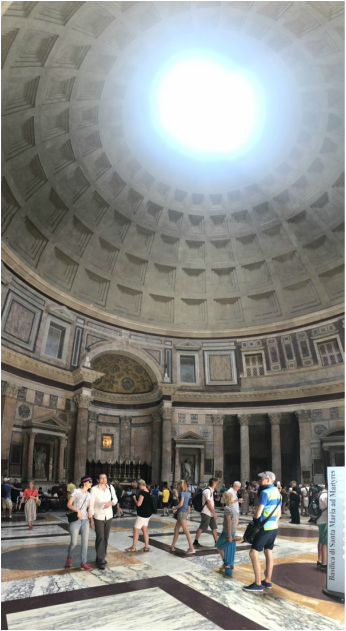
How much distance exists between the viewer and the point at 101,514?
8.77m

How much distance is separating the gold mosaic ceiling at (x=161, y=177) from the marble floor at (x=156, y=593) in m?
19.0

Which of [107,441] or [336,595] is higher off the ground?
[107,441]

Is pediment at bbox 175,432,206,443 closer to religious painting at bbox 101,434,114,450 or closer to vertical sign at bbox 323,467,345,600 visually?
religious painting at bbox 101,434,114,450

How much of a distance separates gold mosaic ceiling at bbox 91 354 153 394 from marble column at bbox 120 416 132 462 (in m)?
2.17

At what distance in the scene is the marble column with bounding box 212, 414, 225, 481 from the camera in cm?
2948

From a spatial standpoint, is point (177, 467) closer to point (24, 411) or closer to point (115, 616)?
point (24, 411)

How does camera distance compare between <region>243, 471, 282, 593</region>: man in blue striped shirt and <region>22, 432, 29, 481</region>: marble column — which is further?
<region>22, 432, 29, 481</region>: marble column

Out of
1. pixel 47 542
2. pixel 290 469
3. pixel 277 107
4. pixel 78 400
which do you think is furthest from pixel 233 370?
pixel 47 542

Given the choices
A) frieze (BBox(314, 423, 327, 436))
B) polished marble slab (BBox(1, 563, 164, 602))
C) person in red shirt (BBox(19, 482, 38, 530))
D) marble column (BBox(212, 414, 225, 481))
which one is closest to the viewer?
polished marble slab (BBox(1, 563, 164, 602))

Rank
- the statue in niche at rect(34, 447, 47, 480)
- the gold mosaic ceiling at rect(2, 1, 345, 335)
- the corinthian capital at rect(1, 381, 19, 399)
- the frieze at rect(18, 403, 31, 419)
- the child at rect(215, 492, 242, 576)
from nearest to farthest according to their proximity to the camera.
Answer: the child at rect(215, 492, 242, 576) < the gold mosaic ceiling at rect(2, 1, 345, 335) < the corinthian capital at rect(1, 381, 19, 399) < the frieze at rect(18, 403, 31, 419) < the statue in niche at rect(34, 447, 47, 480)

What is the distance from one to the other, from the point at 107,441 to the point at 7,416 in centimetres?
1036

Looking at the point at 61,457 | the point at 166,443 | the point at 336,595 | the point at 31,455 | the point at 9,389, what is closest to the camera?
the point at 336,595

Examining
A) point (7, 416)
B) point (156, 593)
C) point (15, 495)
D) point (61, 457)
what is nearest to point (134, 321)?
point (61, 457)

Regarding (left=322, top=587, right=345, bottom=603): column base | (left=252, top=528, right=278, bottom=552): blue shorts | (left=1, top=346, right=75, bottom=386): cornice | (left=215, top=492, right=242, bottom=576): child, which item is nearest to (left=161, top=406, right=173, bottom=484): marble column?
(left=1, top=346, right=75, bottom=386): cornice
